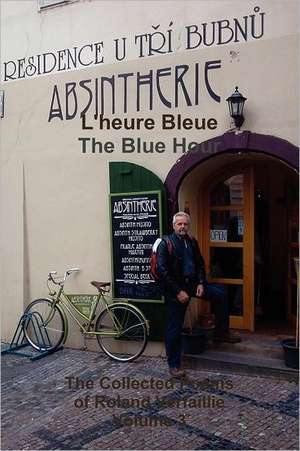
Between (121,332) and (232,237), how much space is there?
6.07 ft

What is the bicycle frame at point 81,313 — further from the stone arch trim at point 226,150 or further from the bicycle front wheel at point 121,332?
the stone arch trim at point 226,150

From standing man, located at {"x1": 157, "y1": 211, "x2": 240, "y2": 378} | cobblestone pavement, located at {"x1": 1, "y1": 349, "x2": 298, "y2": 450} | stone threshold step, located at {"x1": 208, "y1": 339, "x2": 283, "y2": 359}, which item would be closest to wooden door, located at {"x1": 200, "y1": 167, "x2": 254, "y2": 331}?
stone threshold step, located at {"x1": 208, "y1": 339, "x2": 283, "y2": 359}

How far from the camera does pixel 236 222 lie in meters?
6.76

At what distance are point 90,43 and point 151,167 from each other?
6.33 ft

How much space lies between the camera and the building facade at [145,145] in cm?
597

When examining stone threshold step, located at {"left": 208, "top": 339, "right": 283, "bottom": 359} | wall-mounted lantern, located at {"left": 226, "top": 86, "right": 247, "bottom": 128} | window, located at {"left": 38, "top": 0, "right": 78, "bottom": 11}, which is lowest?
stone threshold step, located at {"left": 208, "top": 339, "right": 283, "bottom": 359}

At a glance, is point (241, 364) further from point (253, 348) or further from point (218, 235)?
point (218, 235)

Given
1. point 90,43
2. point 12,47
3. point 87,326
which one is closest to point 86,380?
point 87,326

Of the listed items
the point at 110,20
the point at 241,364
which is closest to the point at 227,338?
the point at 241,364

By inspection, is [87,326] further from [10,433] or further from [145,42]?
[145,42]

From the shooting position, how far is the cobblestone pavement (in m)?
4.33

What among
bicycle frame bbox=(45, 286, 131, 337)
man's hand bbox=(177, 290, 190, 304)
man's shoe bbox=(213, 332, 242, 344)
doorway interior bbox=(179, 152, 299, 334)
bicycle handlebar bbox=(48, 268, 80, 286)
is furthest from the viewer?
bicycle handlebar bbox=(48, 268, 80, 286)

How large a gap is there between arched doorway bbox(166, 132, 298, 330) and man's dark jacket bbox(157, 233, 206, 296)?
83 centimetres

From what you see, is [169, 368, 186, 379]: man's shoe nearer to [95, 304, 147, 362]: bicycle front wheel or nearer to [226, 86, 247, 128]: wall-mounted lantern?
[95, 304, 147, 362]: bicycle front wheel
